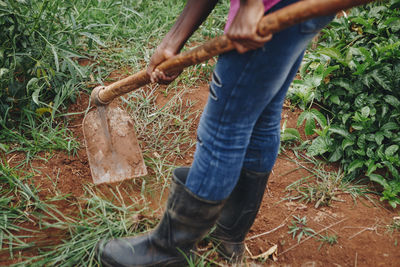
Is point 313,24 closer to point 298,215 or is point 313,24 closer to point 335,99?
point 298,215

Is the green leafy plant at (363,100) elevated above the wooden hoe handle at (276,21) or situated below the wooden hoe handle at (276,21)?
below

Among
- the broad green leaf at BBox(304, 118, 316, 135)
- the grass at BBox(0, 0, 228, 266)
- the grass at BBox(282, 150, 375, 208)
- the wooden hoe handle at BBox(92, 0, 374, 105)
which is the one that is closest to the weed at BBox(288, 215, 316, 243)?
the grass at BBox(282, 150, 375, 208)

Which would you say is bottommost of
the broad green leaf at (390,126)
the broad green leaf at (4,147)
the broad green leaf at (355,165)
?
the broad green leaf at (355,165)

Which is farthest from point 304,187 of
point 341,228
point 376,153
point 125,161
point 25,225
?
point 25,225

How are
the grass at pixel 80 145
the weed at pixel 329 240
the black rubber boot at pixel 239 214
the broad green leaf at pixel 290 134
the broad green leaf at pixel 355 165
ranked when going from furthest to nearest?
the broad green leaf at pixel 290 134 < the broad green leaf at pixel 355 165 < the weed at pixel 329 240 < the grass at pixel 80 145 < the black rubber boot at pixel 239 214

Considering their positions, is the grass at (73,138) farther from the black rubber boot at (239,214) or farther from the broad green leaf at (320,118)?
the broad green leaf at (320,118)

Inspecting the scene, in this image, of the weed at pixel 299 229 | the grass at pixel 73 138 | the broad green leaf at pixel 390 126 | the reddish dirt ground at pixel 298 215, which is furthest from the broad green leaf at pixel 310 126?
the grass at pixel 73 138

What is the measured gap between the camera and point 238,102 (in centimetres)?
101

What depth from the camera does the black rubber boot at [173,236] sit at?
1217 millimetres

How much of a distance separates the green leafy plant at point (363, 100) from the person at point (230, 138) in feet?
3.09

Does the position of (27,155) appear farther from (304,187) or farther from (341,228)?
(341,228)

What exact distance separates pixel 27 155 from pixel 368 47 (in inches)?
88.3

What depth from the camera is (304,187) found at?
2.03 metres

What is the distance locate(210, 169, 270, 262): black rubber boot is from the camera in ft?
4.54
